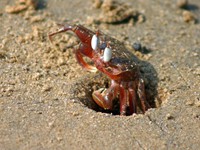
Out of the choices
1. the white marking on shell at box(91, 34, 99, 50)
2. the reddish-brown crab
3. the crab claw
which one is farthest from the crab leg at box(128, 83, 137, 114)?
the white marking on shell at box(91, 34, 99, 50)

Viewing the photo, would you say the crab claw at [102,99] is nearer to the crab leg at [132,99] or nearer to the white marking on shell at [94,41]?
the crab leg at [132,99]

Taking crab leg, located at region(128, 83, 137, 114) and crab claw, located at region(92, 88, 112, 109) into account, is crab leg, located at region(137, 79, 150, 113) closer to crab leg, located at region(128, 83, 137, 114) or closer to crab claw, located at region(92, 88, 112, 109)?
crab leg, located at region(128, 83, 137, 114)

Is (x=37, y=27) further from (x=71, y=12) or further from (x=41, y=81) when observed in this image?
(x=41, y=81)

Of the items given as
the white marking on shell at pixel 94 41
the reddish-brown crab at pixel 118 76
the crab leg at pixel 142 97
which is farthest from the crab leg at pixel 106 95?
the white marking on shell at pixel 94 41

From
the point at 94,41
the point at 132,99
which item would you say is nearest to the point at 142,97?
the point at 132,99

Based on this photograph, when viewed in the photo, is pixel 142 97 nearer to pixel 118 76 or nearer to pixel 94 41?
pixel 118 76

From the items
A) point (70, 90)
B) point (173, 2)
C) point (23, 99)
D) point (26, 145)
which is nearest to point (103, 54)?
point (70, 90)

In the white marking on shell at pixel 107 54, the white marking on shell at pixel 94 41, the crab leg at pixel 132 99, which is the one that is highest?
the white marking on shell at pixel 94 41

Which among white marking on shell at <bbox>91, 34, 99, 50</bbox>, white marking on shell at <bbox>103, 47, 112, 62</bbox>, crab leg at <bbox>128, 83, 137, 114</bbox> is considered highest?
white marking on shell at <bbox>91, 34, 99, 50</bbox>
